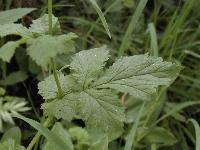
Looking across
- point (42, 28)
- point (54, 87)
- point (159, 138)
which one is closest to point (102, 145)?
point (54, 87)

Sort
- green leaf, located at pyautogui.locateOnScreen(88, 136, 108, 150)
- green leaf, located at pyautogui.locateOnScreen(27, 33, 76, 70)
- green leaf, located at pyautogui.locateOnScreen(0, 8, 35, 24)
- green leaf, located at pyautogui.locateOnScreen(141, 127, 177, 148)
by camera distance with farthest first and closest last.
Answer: green leaf, located at pyautogui.locateOnScreen(141, 127, 177, 148)
green leaf, located at pyautogui.locateOnScreen(0, 8, 35, 24)
green leaf, located at pyautogui.locateOnScreen(88, 136, 108, 150)
green leaf, located at pyautogui.locateOnScreen(27, 33, 76, 70)

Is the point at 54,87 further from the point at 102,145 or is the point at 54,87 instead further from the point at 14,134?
the point at 14,134

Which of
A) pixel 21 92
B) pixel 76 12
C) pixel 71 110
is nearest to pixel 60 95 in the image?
pixel 71 110

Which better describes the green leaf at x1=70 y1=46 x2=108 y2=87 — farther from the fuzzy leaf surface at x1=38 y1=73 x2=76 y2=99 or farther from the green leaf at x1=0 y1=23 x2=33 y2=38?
the green leaf at x1=0 y1=23 x2=33 y2=38

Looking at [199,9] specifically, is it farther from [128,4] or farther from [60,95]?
[60,95]

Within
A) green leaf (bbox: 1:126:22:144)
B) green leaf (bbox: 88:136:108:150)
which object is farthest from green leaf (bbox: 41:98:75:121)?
green leaf (bbox: 1:126:22:144)
